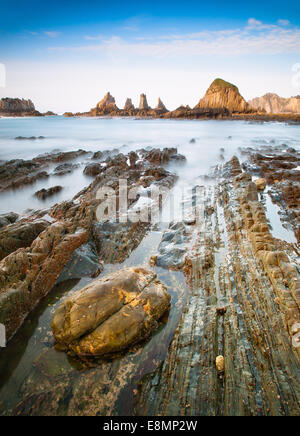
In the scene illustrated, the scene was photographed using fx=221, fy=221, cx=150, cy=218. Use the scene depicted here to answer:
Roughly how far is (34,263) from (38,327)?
162cm

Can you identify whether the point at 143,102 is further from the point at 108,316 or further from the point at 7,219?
the point at 108,316

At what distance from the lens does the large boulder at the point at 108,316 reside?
3846mm

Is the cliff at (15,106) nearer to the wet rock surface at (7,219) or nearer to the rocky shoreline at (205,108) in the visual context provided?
the rocky shoreline at (205,108)

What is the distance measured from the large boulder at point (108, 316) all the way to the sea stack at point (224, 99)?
12578cm

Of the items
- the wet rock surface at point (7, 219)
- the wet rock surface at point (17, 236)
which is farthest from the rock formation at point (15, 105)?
the wet rock surface at point (17, 236)

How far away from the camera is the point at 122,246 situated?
7023 millimetres

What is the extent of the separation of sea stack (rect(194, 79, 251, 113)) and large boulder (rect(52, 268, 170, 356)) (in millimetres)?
125776

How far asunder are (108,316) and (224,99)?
142315 mm

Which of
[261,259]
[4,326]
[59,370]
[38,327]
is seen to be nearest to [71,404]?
[59,370]

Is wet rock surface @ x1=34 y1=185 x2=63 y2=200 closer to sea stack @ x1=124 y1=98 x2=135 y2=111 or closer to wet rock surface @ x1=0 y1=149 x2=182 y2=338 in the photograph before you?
wet rock surface @ x1=0 y1=149 x2=182 y2=338

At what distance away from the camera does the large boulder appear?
385 cm

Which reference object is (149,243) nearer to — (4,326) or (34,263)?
(34,263)

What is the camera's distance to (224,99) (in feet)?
401

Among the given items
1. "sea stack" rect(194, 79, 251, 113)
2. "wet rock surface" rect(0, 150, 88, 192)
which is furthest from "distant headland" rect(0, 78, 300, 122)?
"wet rock surface" rect(0, 150, 88, 192)
